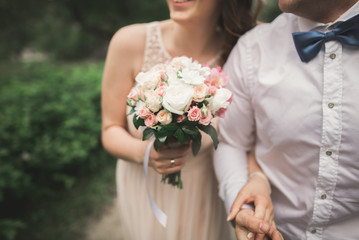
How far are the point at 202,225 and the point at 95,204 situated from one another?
2449 millimetres

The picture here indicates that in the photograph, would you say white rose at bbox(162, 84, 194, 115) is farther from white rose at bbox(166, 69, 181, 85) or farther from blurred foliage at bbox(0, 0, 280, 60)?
blurred foliage at bbox(0, 0, 280, 60)

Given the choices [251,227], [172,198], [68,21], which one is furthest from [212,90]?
[68,21]

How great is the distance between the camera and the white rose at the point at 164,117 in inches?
48.9

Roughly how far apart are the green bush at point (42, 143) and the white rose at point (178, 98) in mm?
2672

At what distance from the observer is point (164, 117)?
1243 mm

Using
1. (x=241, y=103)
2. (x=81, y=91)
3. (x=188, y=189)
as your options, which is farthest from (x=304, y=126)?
(x=81, y=91)

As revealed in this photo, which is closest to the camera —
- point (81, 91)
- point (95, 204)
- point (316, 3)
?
point (316, 3)

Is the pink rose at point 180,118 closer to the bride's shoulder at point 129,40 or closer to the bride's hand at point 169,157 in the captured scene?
the bride's hand at point 169,157

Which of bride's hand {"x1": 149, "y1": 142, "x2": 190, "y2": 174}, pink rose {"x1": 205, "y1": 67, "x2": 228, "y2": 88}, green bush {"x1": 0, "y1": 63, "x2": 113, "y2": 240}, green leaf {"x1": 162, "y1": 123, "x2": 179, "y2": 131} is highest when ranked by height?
pink rose {"x1": 205, "y1": 67, "x2": 228, "y2": 88}

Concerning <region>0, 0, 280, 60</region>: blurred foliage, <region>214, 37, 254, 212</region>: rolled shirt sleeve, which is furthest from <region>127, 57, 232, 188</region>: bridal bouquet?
<region>0, 0, 280, 60</region>: blurred foliage

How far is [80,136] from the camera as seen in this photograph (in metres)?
4.11

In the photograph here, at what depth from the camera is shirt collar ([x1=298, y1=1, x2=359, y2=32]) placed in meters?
1.25

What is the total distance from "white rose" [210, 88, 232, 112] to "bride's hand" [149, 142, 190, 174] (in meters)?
0.31

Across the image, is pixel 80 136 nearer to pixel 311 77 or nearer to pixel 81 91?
pixel 81 91
